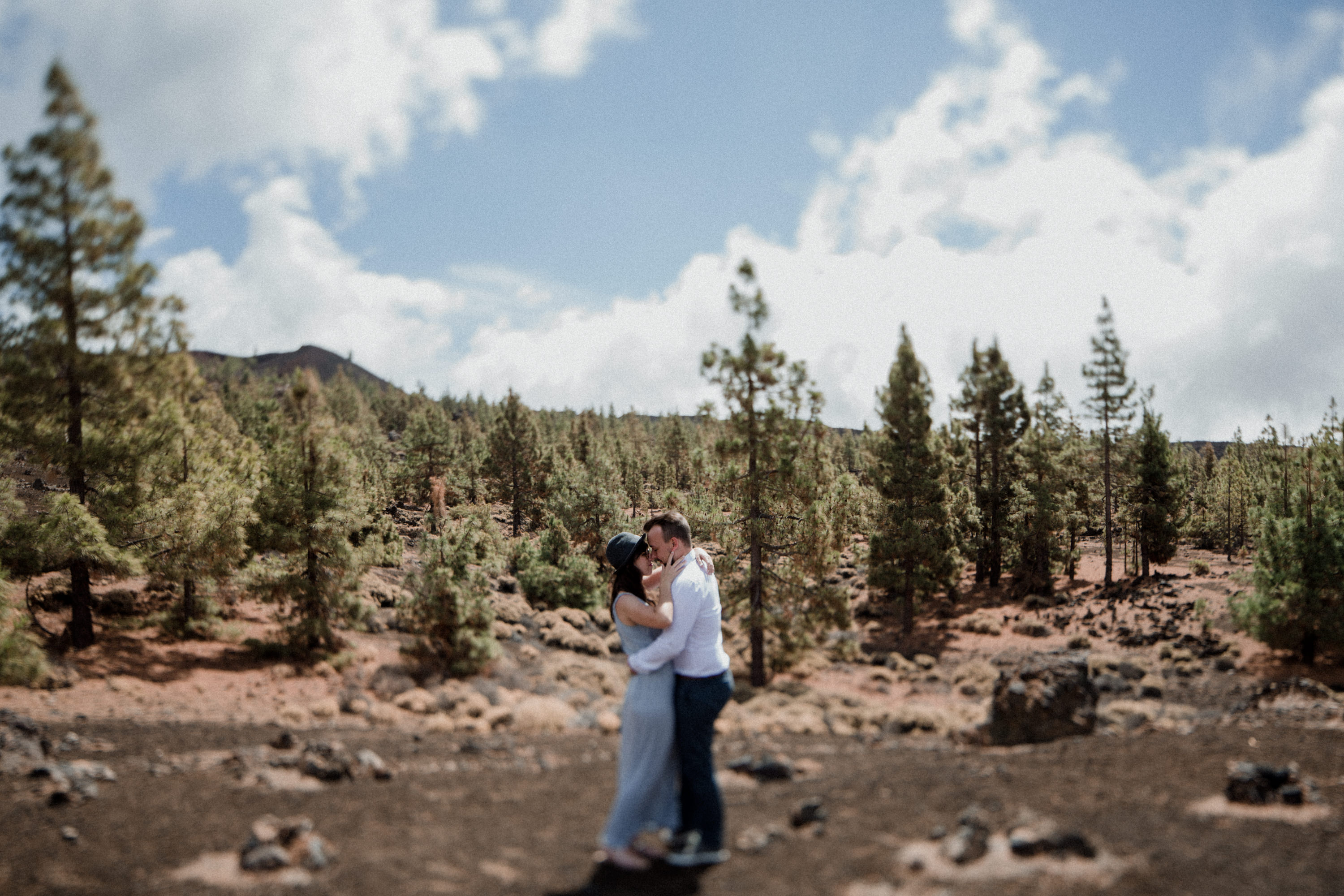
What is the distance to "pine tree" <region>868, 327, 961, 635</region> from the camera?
88.5 feet

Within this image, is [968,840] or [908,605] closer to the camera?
[968,840]

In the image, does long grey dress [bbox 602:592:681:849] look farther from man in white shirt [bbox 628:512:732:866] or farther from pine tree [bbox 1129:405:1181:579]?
pine tree [bbox 1129:405:1181:579]

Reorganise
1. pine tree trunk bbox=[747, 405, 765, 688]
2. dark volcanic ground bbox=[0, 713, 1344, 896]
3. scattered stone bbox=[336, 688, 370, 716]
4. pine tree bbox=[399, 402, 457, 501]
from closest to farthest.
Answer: dark volcanic ground bbox=[0, 713, 1344, 896], scattered stone bbox=[336, 688, 370, 716], pine tree trunk bbox=[747, 405, 765, 688], pine tree bbox=[399, 402, 457, 501]

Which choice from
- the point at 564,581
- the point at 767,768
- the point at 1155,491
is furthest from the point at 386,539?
the point at 1155,491

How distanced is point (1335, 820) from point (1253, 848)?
1.41m

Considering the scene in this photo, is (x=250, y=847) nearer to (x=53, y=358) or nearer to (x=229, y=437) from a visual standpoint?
(x=53, y=358)

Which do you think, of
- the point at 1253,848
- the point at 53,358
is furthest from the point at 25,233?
the point at 1253,848

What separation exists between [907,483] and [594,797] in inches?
861

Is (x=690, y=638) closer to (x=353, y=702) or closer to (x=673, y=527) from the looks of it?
(x=673, y=527)

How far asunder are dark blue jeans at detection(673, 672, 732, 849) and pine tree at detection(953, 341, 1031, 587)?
32.1 m

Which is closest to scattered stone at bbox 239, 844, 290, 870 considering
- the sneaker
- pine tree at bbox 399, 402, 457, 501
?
the sneaker

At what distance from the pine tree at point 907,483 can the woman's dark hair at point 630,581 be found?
22326 millimetres

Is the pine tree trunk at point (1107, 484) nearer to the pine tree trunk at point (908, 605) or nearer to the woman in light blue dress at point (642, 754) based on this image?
the pine tree trunk at point (908, 605)

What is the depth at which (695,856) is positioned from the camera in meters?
5.58
